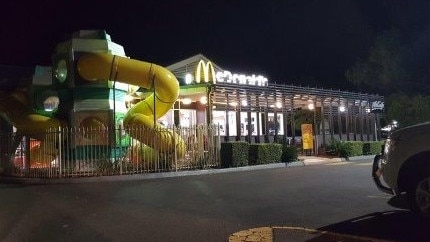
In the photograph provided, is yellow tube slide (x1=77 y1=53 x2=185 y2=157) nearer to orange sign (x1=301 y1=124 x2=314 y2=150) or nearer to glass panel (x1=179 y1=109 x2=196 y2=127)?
glass panel (x1=179 y1=109 x2=196 y2=127)

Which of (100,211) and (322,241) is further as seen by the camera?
(100,211)

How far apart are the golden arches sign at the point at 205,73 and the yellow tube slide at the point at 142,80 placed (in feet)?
14.6

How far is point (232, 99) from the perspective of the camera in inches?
1074

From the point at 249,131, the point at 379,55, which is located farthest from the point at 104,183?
the point at 379,55

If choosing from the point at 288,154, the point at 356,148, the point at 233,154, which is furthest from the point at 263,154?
the point at 356,148

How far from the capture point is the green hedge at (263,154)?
762 inches

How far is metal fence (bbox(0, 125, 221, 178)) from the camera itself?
16.2 meters

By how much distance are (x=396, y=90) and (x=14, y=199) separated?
2952 cm

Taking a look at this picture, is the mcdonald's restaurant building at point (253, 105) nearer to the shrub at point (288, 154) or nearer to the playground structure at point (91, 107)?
the shrub at point (288, 154)

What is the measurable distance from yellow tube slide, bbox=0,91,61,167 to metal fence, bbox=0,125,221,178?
35 mm

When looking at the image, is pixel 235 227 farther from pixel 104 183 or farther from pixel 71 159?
pixel 71 159

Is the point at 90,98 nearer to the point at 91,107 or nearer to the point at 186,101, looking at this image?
the point at 91,107

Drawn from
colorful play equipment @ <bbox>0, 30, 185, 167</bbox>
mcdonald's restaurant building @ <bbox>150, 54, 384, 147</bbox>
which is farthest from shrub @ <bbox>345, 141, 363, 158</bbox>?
colorful play equipment @ <bbox>0, 30, 185, 167</bbox>

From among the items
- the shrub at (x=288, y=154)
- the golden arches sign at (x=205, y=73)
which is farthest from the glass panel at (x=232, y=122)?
the shrub at (x=288, y=154)
